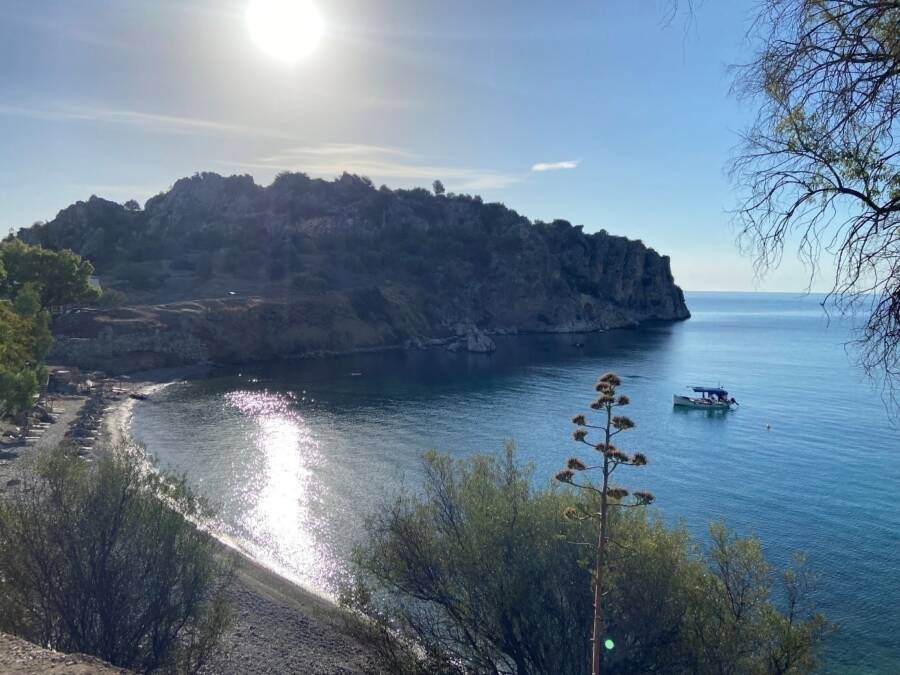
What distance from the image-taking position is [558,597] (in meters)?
16.9

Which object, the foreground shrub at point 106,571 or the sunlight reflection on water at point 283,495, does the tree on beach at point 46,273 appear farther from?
the foreground shrub at point 106,571

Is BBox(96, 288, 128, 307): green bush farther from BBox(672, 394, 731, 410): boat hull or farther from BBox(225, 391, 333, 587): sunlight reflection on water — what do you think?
BBox(672, 394, 731, 410): boat hull

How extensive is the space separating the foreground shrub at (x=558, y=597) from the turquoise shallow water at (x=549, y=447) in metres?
8.85

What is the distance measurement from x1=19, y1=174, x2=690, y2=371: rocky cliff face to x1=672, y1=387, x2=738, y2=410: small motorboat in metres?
47.6

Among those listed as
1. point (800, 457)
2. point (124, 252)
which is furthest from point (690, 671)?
point (124, 252)

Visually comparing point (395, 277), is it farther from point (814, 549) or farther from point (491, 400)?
point (814, 549)

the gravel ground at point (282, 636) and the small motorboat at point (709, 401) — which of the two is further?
the small motorboat at point (709, 401)

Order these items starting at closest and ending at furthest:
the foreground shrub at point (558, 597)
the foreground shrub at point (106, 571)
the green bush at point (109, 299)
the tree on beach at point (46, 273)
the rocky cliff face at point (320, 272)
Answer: the foreground shrub at point (558, 597) < the foreground shrub at point (106, 571) < the tree on beach at point (46, 273) < the green bush at point (109, 299) < the rocky cliff face at point (320, 272)

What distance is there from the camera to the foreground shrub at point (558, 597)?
15562 millimetres

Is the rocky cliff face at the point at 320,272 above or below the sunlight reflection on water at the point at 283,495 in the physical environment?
above

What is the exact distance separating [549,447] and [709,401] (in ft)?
84.5

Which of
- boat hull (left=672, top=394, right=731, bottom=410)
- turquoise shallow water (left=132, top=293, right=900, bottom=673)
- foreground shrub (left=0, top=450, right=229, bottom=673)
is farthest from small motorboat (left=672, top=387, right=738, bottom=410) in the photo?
foreground shrub (left=0, top=450, right=229, bottom=673)

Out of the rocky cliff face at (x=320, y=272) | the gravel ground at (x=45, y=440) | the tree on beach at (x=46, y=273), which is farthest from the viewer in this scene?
the rocky cliff face at (x=320, y=272)

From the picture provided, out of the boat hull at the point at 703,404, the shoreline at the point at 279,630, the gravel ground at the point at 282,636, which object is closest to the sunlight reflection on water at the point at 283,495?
the shoreline at the point at 279,630
